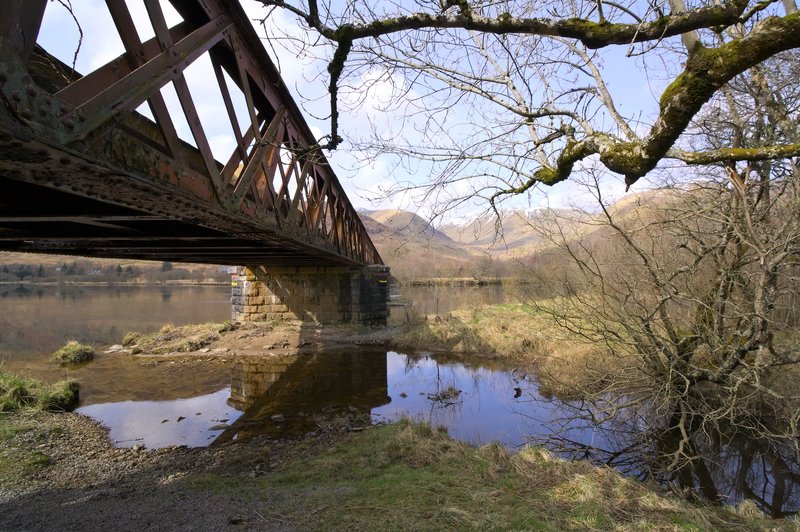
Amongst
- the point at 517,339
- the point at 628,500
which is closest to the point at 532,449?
the point at 628,500

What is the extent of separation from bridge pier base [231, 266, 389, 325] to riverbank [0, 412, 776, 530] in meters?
11.5

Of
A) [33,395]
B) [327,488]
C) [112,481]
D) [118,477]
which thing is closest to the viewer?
[327,488]

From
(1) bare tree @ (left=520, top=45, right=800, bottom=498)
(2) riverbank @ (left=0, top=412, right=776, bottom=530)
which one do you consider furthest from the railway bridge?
(1) bare tree @ (left=520, top=45, right=800, bottom=498)

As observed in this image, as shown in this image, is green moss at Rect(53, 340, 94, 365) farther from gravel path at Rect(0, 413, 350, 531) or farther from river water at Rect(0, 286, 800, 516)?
gravel path at Rect(0, 413, 350, 531)

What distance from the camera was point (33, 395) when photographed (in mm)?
8867

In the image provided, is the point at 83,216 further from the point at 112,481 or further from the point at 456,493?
the point at 456,493

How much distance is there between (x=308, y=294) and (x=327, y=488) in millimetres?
14495

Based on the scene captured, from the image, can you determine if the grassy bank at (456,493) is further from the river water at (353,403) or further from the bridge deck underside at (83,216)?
the bridge deck underside at (83,216)

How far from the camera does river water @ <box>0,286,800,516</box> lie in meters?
6.46

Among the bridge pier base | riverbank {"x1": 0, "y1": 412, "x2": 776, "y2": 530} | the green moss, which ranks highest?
the bridge pier base

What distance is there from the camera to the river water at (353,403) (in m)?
6.46

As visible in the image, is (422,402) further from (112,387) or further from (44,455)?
(112,387)

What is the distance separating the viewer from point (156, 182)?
3.41 metres

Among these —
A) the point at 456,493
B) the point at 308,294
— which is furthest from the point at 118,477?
the point at 308,294
